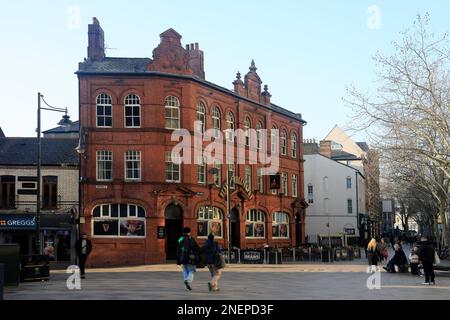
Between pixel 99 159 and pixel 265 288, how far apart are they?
21.0 m

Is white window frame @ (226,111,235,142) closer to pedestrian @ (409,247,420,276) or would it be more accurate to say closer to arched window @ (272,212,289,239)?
arched window @ (272,212,289,239)

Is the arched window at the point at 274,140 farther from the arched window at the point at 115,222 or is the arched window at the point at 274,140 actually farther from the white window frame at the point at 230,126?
the arched window at the point at 115,222

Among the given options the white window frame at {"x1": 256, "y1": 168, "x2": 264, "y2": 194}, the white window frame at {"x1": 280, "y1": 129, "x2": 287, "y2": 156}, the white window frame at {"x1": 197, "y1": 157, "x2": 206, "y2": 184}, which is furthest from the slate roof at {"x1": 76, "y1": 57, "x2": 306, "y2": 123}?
the white window frame at {"x1": 280, "y1": 129, "x2": 287, "y2": 156}

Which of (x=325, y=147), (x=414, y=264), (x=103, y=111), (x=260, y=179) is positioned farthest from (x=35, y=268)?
(x=325, y=147)

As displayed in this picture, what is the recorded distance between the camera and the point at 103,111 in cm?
3978

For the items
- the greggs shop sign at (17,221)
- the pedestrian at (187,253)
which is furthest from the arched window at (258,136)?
the pedestrian at (187,253)

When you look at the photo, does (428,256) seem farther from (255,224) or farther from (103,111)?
(255,224)

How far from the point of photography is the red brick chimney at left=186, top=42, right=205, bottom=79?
46250 mm

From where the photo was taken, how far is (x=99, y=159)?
1550 inches

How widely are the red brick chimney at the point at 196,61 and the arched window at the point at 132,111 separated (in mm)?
Result: 7069

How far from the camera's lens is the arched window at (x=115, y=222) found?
38625 millimetres

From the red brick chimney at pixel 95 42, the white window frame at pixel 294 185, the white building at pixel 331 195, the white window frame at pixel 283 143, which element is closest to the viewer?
the red brick chimney at pixel 95 42

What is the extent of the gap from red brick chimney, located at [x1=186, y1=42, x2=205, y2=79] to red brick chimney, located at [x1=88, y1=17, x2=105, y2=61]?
22.7 feet

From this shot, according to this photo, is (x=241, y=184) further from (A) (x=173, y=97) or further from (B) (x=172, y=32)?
(B) (x=172, y=32)
